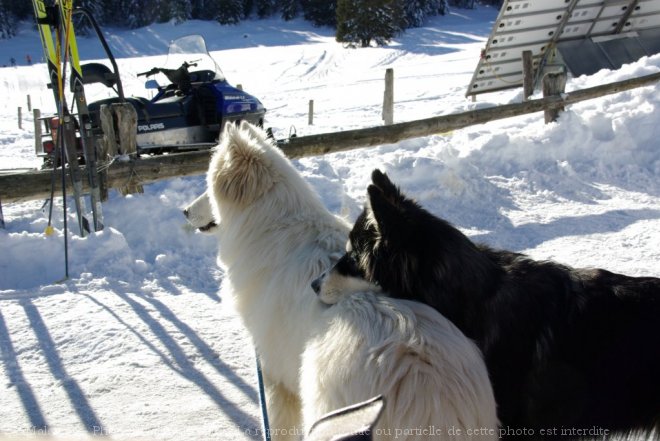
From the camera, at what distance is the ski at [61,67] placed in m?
5.66

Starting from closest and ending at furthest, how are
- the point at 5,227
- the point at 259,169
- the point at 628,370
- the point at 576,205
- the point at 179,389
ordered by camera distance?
the point at 628,370
the point at 259,169
the point at 179,389
the point at 5,227
the point at 576,205

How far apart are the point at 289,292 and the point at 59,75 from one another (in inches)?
168

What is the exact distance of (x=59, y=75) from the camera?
225 inches

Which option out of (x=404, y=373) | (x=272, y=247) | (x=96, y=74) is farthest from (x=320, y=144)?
(x=404, y=373)

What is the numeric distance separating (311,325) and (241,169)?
120 centimetres

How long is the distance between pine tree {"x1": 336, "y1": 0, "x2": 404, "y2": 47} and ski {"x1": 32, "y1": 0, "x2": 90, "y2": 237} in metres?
37.3

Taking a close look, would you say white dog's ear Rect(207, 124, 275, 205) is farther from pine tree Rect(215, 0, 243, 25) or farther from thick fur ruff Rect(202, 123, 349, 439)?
pine tree Rect(215, 0, 243, 25)

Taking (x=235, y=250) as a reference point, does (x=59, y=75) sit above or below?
above

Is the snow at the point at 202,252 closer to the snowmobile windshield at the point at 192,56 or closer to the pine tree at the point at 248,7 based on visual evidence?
the snowmobile windshield at the point at 192,56

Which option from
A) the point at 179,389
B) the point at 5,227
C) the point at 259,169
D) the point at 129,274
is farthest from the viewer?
the point at 5,227

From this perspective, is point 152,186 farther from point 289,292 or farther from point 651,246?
point 651,246

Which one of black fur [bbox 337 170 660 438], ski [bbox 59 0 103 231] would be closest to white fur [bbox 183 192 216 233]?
black fur [bbox 337 170 660 438]

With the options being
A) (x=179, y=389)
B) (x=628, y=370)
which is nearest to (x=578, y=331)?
(x=628, y=370)

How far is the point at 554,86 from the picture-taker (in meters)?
9.32
